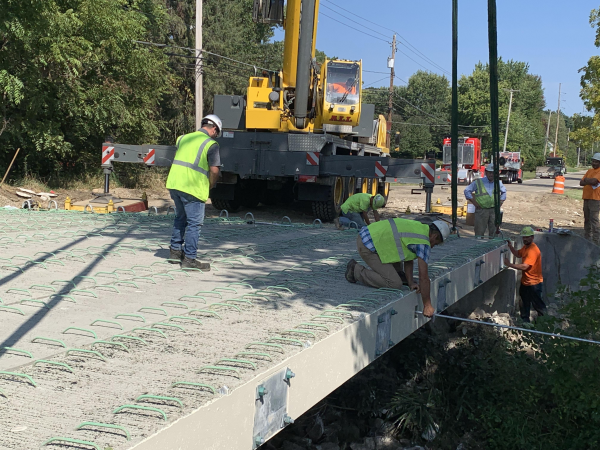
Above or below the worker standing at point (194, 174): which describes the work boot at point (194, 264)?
below

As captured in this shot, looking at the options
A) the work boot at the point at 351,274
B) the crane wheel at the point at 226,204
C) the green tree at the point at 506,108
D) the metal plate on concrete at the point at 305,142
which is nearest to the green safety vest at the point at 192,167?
the work boot at the point at 351,274

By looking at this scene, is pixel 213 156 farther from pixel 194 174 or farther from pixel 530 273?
pixel 530 273

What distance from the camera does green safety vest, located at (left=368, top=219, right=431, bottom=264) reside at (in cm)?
527

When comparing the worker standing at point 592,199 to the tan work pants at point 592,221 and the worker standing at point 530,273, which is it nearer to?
the tan work pants at point 592,221

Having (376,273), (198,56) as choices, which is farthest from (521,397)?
(198,56)

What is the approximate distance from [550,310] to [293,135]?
5.91 m

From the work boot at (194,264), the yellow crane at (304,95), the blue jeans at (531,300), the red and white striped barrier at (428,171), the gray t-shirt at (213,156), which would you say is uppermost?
the yellow crane at (304,95)

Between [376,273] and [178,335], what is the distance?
2.24 m

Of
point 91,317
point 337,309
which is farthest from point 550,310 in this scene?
point 91,317

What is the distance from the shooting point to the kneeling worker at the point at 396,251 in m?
5.19

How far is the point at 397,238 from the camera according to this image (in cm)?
541

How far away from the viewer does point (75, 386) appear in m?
2.94

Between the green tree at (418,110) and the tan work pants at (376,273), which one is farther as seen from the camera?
the green tree at (418,110)

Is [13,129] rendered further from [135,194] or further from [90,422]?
[90,422]
